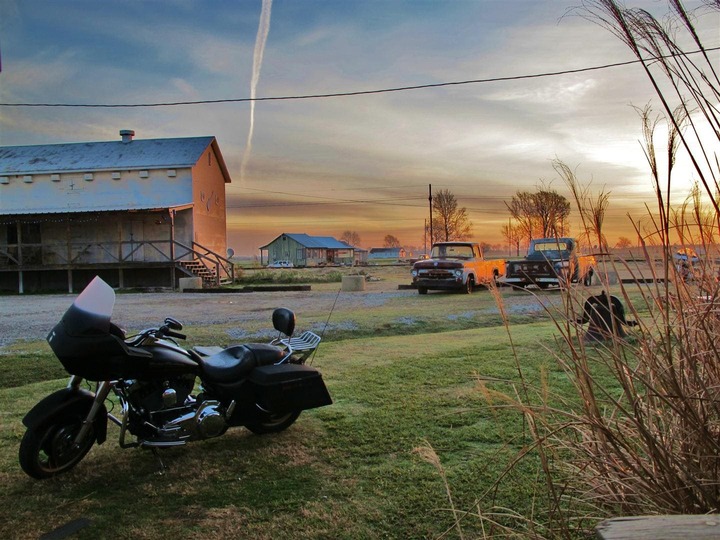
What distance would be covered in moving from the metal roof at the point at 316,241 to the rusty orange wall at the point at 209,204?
43087mm

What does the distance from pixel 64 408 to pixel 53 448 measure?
0.85 ft

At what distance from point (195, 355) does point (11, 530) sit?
59.0 inches

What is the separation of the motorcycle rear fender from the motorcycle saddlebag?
107 cm

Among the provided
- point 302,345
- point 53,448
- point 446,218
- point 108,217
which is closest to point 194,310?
point 302,345

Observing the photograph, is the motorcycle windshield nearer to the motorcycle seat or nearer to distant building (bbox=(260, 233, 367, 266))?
the motorcycle seat

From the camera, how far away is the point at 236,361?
163 inches

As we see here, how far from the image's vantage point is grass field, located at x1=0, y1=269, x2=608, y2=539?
2939 millimetres

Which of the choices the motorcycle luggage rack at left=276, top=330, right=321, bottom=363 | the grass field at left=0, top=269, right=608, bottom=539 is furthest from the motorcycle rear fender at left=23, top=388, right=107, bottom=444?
the motorcycle luggage rack at left=276, top=330, right=321, bottom=363

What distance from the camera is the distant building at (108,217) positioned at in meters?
26.9

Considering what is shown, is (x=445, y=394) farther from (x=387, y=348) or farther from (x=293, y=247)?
(x=293, y=247)

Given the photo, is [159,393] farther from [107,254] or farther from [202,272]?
[107,254]

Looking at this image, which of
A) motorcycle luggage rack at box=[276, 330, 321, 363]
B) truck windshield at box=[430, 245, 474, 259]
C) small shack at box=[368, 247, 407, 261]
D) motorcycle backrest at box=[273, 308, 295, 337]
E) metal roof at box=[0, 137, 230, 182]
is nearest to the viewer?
motorcycle backrest at box=[273, 308, 295, 337]

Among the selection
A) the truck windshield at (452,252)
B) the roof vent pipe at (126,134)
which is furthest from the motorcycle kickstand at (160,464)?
the roof vent pipe at (126,134)

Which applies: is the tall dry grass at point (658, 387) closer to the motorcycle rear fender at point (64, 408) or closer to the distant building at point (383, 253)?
the motorcycle rear fender at point (64, 408)
